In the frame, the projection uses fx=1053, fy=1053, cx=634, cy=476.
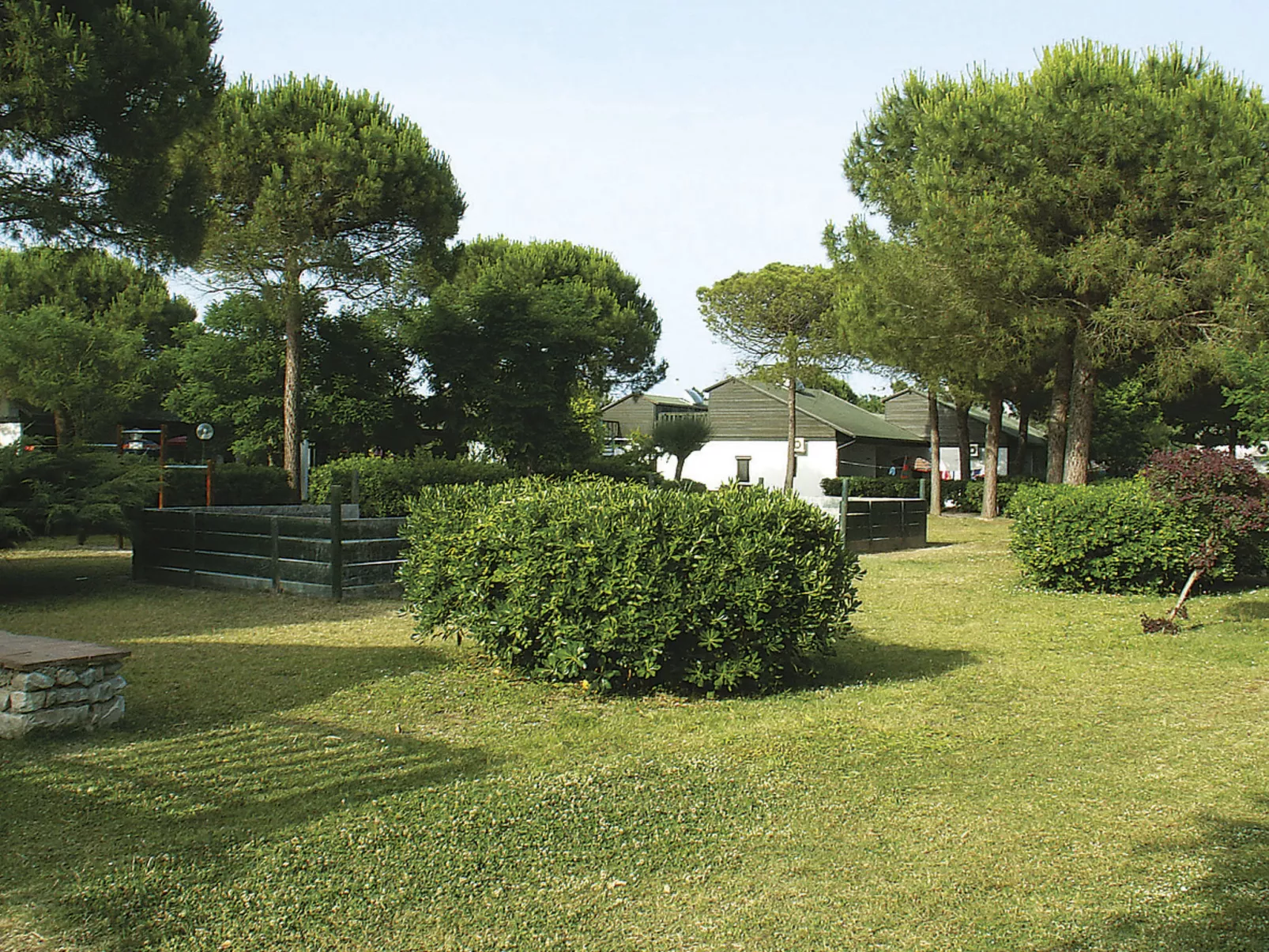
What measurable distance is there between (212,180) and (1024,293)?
17.6 m

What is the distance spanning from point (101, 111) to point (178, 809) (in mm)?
11721

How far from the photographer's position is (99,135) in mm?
13391

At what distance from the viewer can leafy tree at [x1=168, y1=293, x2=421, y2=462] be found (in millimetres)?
26375

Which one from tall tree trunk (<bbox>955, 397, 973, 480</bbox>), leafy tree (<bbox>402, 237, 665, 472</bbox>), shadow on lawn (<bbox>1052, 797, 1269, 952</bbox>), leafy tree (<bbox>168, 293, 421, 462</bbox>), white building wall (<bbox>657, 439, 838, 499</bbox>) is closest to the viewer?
shadow on lawn (<bbox>1052, 797, 1269, 952</bbox>)

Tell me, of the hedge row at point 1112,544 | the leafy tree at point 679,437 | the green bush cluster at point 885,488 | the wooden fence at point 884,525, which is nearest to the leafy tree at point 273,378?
the wooden fence at point 884,525

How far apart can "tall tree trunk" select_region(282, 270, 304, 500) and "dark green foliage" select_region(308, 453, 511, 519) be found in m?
2.39

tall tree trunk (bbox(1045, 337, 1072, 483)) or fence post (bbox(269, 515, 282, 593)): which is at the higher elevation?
tall tree trunk (bbox(1045, 337, 1072, 483))

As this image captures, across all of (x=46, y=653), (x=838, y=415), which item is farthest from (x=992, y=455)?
(x=46, y=653)

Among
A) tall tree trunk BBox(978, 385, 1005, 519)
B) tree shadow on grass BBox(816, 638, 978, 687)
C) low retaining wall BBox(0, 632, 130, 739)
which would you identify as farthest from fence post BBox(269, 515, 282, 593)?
tall tree trunk BBox(978, 385, 1005, 519)

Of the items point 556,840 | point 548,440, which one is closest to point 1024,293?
point 548,440

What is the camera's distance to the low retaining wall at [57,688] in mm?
5305

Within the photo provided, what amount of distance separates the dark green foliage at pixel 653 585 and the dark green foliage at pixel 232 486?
12850mm

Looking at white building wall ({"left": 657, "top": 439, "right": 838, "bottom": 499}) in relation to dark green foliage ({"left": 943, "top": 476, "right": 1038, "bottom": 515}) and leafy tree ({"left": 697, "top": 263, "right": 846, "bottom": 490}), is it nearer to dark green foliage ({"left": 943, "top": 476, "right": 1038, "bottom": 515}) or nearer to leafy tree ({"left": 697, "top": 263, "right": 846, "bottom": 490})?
leafy tree ({"left": 697, "top": 263, "right": 846, "bottom": 490})

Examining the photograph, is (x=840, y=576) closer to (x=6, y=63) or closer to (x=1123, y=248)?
(x=6, y=63)
